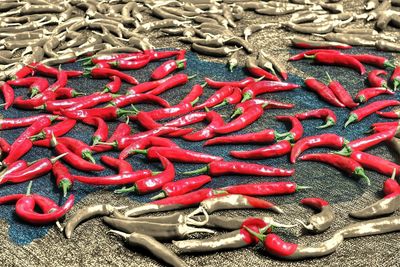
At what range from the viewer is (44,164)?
449 centimetres

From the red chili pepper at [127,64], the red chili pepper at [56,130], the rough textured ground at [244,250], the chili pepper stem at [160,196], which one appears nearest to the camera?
the rough textured ground at [244,250]

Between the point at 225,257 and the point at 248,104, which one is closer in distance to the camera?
the point at 225,257

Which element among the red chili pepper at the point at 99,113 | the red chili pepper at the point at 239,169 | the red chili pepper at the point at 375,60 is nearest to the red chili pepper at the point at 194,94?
the red chili pepper at the point at 99,113

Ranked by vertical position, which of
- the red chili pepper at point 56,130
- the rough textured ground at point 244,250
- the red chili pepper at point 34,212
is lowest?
the rough textured ground at point 244,250

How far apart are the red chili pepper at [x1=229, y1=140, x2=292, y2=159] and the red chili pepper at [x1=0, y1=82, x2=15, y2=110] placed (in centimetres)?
234

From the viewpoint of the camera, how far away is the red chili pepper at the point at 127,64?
624 cm

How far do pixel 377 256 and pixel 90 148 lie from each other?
2367 mm

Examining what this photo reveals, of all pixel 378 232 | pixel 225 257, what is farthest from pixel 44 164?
pixel 378 232

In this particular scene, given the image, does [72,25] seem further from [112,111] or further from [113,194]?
[113,194]

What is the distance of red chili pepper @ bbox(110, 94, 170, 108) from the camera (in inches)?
216

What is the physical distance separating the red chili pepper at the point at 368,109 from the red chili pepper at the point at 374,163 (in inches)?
23.6

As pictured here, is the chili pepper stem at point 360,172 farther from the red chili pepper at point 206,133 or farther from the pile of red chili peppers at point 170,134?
the red chili pepper at point 206,133

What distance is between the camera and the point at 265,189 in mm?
4211

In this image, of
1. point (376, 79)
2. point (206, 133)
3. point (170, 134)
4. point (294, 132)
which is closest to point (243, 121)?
point (206, 133)
